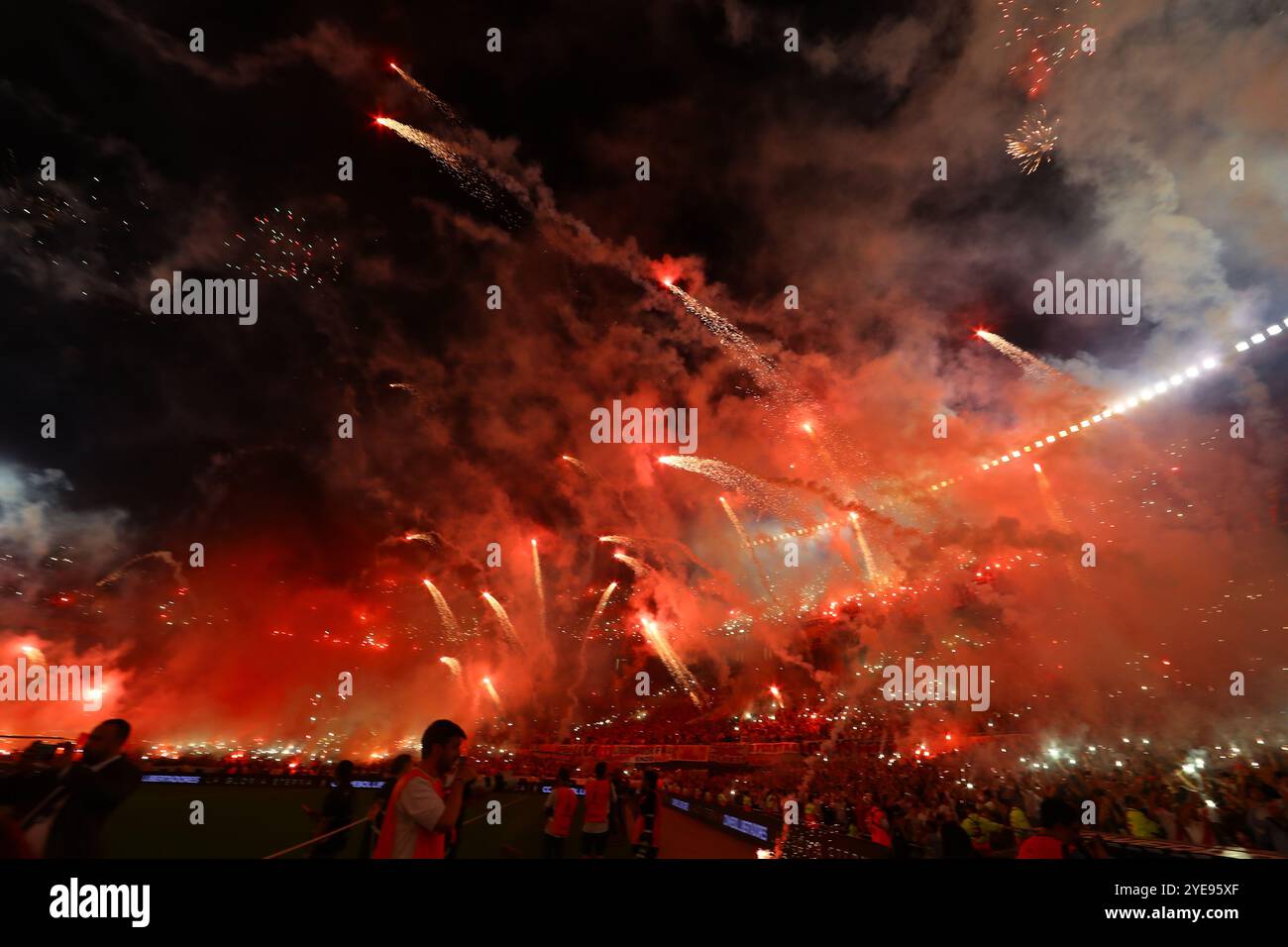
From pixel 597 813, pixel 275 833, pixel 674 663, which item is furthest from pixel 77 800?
pixel 674 663

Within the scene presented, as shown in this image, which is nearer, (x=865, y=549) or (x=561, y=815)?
(x=561, y=815)

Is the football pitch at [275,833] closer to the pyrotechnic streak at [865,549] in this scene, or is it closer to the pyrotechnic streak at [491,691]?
the pyrotechnic streak at [865,549]

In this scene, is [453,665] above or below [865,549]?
below

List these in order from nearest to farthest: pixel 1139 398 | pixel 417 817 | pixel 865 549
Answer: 1. pixel 417 817
2. pixel 1139 398
3. pixel 865 549

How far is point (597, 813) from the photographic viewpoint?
7156mm

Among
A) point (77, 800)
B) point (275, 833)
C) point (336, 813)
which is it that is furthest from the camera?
point (275, 833)

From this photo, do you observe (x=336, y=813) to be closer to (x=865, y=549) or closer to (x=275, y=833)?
(x=275, y=833)

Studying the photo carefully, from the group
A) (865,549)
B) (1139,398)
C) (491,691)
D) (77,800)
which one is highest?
(1139,398)

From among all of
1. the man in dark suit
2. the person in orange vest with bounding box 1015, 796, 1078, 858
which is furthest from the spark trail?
the person in orange vest with bounding box 1015, 796, 1078, 858

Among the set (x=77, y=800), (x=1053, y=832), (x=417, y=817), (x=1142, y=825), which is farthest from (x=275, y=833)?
(x=1142, y=825)

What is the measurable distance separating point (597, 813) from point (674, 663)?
1631 inches

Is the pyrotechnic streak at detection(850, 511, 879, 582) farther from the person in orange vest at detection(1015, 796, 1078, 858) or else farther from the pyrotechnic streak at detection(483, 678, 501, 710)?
the pyrotechnic streak at detection(483, 678, 501, 710)
